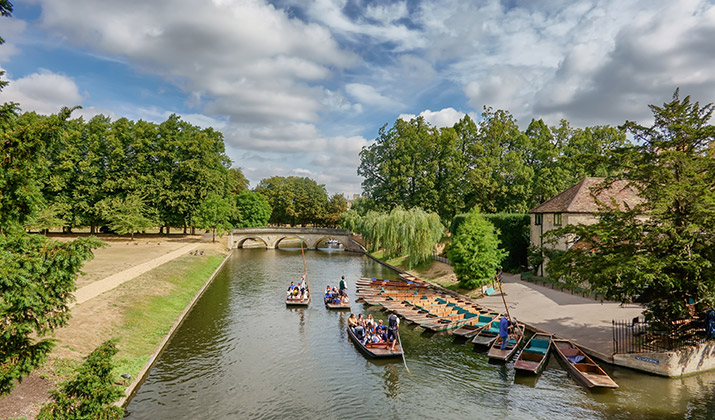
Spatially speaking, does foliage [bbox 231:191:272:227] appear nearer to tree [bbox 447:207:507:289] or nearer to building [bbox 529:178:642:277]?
tree [bbox 447:207:507:289]

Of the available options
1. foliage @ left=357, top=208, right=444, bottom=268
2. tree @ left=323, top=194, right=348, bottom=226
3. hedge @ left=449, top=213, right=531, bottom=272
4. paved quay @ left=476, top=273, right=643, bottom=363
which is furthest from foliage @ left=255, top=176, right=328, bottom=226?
paved quay @ left=476, top=273, right=643, bottom=363

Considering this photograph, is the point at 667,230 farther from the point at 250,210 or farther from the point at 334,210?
the point at 334,210

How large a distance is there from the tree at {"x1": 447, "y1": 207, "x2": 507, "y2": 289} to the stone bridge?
39.6 m

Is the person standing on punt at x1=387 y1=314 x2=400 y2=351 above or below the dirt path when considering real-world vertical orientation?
below

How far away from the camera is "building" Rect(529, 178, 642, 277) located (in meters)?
32.5

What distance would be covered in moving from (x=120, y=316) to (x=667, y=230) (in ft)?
88.8

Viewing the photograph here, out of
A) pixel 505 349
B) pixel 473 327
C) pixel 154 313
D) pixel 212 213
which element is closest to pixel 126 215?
pixel 212 213

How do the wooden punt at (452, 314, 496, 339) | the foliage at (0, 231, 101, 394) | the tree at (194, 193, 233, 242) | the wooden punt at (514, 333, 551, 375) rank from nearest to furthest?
the foliage at (0, 231, 101, 394) < the wooden punt at (514, 333, 551, 375) < the wooden punt at (452, 314, 496, 339) < the tree at (194, 193, 233, 242)

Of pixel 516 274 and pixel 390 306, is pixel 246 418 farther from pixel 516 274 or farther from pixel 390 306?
pixel 516 274

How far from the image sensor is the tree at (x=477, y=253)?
31.7 m

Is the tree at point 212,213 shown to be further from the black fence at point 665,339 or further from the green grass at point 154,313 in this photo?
the black fence at point 665,339

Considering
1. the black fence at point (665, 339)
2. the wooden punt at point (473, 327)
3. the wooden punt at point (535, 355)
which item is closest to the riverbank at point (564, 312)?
the black fence at point (665, 339)

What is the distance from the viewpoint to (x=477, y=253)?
31.8 metres

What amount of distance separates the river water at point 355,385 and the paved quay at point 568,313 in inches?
102
